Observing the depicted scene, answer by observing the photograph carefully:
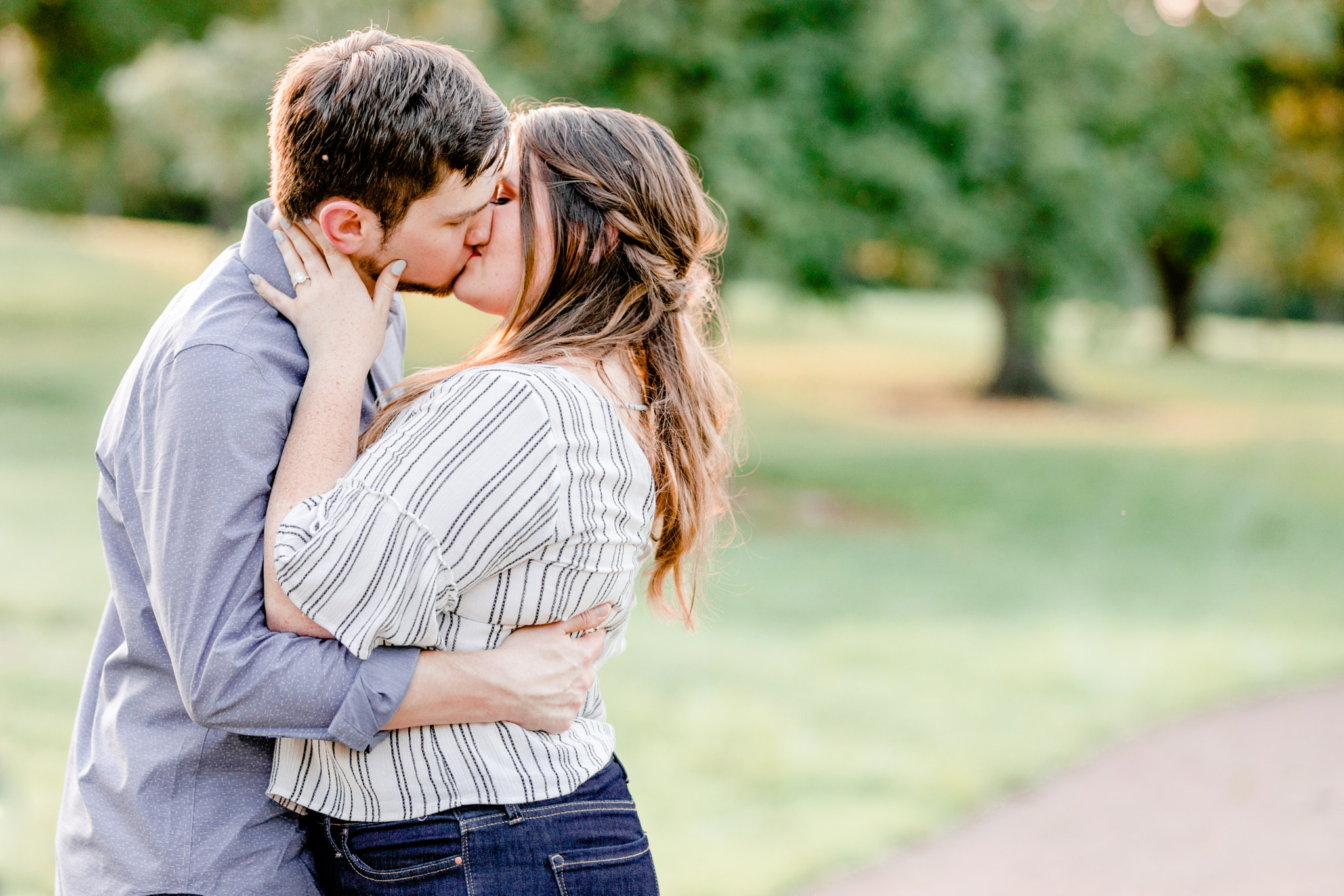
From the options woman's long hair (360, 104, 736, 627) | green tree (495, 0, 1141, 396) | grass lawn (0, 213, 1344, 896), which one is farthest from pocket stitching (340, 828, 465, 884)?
green tree (495, 0, 1141, 396)

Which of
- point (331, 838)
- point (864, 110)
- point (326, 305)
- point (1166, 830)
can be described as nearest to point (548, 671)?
point (331, 838)

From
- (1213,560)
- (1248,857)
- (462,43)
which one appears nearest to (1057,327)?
(1213,560)

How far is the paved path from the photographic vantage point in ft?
15.3

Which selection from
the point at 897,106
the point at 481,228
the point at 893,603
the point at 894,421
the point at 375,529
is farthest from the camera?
the point at 894,421

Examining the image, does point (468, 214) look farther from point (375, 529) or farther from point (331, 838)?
point (331, 838)

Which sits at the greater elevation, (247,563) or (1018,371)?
(247,563)

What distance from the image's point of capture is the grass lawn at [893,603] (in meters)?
5.30

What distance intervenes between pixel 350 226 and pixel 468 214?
0.54 ft

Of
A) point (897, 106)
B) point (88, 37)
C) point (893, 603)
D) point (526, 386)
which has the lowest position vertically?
point (893, 603)

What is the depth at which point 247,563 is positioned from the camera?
1574 millimetres

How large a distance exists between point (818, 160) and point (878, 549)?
3.45 metres

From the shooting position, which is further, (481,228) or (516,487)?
(481,228)

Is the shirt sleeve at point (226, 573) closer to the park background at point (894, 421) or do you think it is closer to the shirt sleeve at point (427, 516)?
the shirt sleeve at point (427, 516)

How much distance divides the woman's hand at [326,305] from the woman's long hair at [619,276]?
5.0 inches
